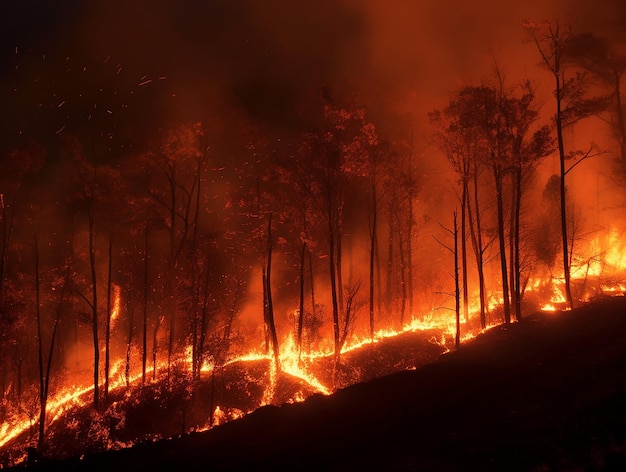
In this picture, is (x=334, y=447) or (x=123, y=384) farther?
(x=123, y=384)

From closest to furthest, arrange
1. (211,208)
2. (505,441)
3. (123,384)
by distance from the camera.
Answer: (505,441) < (123,384) < (211,208)

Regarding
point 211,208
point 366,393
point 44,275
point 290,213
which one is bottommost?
point 366,393

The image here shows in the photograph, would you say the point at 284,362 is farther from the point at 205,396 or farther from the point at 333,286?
the point at 333,286

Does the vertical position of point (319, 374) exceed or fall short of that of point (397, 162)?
it falls short

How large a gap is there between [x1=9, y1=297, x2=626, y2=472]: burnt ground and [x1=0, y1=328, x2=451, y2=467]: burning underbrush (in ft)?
25.2

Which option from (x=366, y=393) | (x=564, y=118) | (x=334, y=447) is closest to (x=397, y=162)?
(x=564, y=118)

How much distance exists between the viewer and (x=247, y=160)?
25828 millimetres

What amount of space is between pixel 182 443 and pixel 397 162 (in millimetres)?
20852

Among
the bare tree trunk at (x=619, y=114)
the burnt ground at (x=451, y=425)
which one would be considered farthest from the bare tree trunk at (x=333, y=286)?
the bare tree trunk at (x=619, y=114)

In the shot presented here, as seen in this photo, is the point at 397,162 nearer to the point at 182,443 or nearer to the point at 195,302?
the point at 195,302

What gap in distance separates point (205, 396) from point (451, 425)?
50.6ft

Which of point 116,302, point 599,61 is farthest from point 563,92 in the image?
point 116,302

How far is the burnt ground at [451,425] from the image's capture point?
8.27 metres

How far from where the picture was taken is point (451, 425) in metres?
10.2
